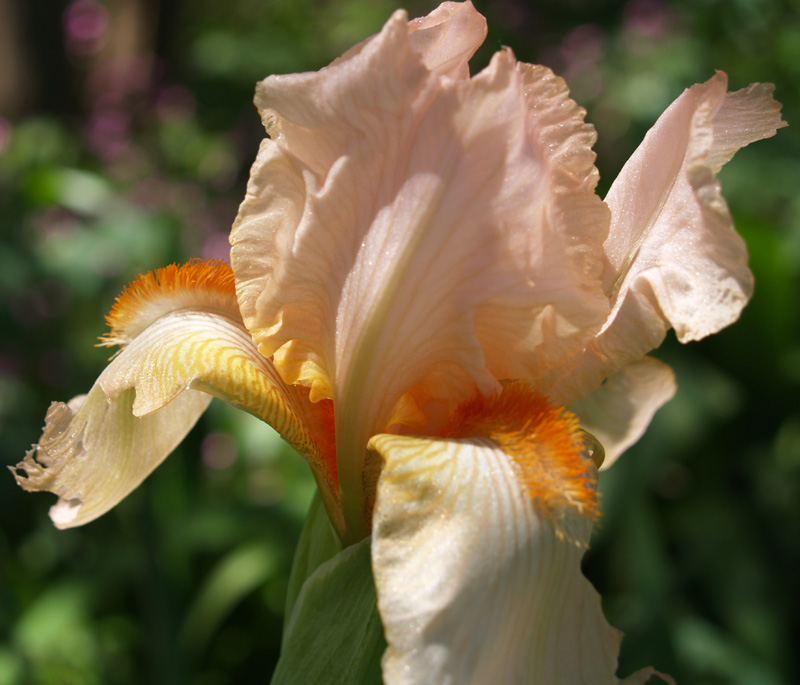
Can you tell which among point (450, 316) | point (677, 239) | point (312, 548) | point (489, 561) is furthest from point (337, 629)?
point (677, 239)

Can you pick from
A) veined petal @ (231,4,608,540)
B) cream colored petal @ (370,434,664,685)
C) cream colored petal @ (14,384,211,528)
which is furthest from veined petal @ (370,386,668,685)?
cream colored petal @ (14,384,211,528)

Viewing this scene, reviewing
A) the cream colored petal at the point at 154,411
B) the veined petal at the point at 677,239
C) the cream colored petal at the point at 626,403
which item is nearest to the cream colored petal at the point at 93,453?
the cream colored petal at the point at 154,411

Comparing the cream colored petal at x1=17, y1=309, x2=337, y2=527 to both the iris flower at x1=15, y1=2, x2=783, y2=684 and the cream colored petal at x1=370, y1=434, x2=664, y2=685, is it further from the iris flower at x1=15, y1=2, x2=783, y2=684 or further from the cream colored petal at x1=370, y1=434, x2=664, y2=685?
the cream colored petal at x1=370, y1=434, x2=664, y2=685

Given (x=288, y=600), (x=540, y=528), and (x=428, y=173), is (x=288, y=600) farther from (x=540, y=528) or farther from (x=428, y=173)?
(x=428, y=173)

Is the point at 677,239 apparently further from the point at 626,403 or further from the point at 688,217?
the point at 626,403

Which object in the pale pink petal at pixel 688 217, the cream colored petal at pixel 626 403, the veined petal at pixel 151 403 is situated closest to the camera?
the pale pink petal at pixel 688 217

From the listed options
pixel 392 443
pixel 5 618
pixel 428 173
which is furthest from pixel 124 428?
pixel 5 618

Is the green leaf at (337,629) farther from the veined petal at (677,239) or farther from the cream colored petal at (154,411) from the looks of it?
the veined petal at (677,239)
